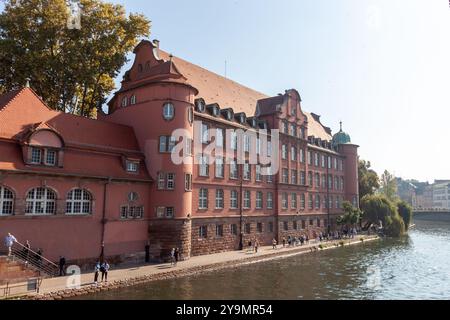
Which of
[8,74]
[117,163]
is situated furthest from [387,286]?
[8,74]

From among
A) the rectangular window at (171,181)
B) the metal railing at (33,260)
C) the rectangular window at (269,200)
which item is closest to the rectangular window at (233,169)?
the rectangular window at (269,200)

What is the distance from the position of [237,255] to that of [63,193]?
1866 centimetres

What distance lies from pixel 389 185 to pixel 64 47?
3885 inches

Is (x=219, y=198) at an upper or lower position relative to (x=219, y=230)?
upper

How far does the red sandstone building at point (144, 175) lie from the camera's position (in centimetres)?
2794

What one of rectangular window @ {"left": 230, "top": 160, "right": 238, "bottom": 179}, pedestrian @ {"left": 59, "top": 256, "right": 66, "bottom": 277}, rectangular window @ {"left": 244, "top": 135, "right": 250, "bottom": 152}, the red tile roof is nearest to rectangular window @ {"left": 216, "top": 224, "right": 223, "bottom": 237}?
rectangular window @ {"left": 230, "top": 160, "right": 238, "bottom": 179}

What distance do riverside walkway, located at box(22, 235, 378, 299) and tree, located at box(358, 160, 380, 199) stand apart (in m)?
42.5

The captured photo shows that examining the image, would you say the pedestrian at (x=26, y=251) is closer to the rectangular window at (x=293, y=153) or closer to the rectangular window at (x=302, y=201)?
the rectangular window at (x=293, y=153)

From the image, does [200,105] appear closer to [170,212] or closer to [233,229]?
[170,212]

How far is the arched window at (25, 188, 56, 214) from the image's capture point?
89.8 feet

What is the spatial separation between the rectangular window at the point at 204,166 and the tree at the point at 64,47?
555 inches

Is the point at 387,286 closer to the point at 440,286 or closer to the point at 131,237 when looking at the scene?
the point at 440,286

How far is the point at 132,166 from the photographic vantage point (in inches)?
1379

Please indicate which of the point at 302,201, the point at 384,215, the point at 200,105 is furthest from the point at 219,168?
the point at 384,215
